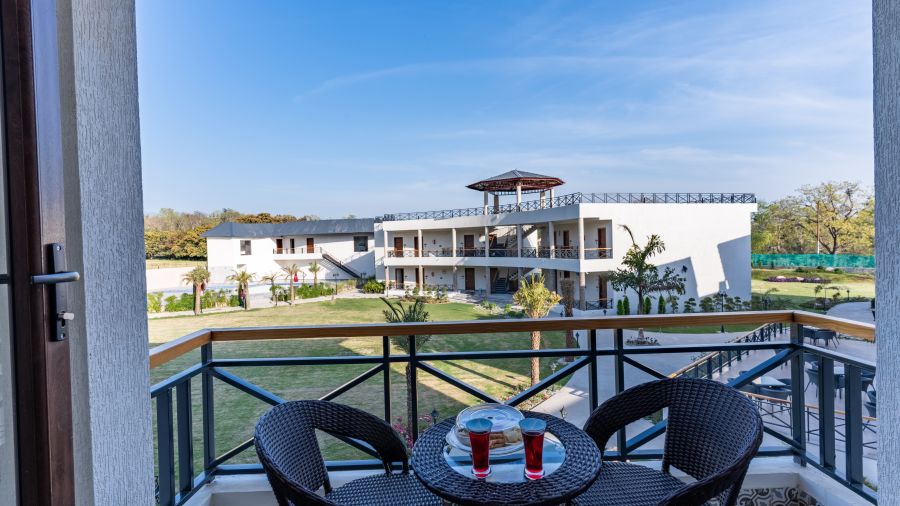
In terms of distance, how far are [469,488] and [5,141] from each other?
1.16m

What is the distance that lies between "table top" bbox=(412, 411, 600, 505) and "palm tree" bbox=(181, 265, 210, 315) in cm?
2220

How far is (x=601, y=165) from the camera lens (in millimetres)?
26766

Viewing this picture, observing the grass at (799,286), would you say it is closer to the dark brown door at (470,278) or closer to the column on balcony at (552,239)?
the column on balcony at (552,239)

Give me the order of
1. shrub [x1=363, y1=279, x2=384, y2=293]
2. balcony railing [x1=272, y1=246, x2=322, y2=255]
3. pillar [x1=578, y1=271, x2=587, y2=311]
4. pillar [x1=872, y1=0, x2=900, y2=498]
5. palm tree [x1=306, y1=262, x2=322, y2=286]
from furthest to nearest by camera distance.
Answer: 1. balcony railing [x1=272, y1=246, x2=322, y2=255]
2. palm tree [x1=306, y1=262, x2=322, y2=286]
3. shrub [x1=363, y1=279, x2=384, y2=293]
4. pillar [x1=578, y1=271, x2=587, y2=311]
5. pillar [x1=872, y1=0, x2=900, y2=498]

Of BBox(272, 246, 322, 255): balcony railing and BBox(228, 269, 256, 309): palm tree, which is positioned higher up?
BBox(272, 246, 322, 255): balcony railing

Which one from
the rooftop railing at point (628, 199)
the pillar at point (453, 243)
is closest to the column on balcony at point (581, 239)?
the rooftop railing at point (628, 199)

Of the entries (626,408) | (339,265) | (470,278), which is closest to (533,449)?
(626,408)

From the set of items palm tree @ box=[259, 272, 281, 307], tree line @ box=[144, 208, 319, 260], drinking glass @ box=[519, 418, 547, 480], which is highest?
tree line @ box=[144, 208, 319, 260]

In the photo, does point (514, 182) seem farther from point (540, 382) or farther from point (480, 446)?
point (480, 446)

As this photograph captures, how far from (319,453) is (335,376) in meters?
11.4

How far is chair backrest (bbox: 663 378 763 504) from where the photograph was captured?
1381mm

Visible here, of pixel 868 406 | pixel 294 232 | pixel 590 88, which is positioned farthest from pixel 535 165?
pixel 868 406

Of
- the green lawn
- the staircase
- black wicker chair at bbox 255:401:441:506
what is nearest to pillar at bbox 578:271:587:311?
the green lawn

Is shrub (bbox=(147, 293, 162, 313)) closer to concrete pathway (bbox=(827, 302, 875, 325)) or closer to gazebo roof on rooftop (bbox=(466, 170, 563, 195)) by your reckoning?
gazebo roof on rooftop (bbox=(466, 170, 563, 195))
